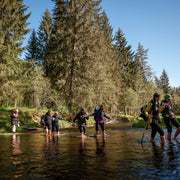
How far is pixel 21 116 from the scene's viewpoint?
21.4 metres

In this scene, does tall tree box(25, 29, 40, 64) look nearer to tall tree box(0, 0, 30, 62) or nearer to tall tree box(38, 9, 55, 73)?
tall tree box(38, 9, 55, 73)

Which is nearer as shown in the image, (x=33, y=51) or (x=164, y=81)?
(x=33, y=51)

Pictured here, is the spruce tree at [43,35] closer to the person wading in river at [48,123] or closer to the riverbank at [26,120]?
the riverbank at [26,120]

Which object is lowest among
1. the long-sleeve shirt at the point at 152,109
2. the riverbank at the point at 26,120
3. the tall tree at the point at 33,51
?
the riverbank at the point at 26,120

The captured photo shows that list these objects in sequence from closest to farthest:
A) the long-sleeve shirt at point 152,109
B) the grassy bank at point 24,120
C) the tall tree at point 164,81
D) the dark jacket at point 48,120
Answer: the long-sleeve shirt at point 152,109 → the dark jacket at point 48,120 → the grassy bank at point 24,120 → the tall tree at point 164,81

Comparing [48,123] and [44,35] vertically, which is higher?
[44,35]

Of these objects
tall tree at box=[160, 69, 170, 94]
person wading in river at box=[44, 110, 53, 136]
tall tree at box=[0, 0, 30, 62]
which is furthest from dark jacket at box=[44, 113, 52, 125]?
tall tree at box=[160, 69, 170, 94]

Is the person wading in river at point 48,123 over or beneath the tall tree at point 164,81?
beneath

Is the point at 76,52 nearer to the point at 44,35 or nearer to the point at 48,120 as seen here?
the point at 48,120

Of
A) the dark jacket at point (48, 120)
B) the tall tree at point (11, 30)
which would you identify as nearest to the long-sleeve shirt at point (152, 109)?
the dark jacket at point (48, 120)

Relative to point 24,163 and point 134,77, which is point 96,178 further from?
point 134,77

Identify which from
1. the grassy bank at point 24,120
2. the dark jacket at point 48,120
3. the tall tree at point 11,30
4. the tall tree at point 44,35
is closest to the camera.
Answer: the dark jacket at point 48,120

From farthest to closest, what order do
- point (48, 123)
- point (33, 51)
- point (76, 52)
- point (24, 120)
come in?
point (33, 51), point (76, 52), point (24, 120), point (48, 123)

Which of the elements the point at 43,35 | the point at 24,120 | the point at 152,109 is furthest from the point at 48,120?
the point at 43,35
